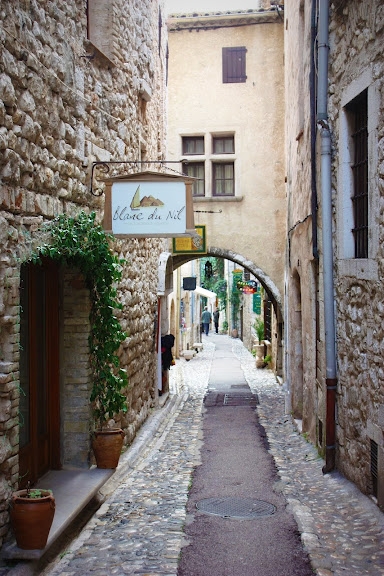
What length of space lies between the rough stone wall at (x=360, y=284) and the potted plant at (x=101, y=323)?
2214mm

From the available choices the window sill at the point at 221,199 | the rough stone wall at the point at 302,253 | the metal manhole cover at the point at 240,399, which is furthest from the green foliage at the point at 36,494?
the window sill at the point at 221,199

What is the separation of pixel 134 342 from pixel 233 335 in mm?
31823

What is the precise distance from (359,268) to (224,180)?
10274mm

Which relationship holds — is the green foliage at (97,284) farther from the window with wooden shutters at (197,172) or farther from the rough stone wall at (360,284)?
the window with wooden shutters at (197,172)

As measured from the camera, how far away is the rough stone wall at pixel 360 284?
568 centimetres

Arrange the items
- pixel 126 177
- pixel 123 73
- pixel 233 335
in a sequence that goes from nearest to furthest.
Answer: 1. pixel 126 177
2. pixel 123 73
3. pixel 233 335

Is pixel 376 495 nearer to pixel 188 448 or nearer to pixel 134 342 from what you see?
pixel 188 448

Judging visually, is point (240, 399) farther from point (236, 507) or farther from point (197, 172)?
point (236, 507)

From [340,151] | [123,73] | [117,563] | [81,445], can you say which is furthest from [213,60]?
[117,563]

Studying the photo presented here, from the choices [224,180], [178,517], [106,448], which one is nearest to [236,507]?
[178,517]

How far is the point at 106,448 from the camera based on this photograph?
660cm

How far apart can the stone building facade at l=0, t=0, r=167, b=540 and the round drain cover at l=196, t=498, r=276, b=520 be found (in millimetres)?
1256

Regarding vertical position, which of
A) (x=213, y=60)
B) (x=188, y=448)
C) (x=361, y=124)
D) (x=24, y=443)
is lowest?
(x=188, y=448)

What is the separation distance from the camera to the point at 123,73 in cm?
838
